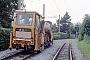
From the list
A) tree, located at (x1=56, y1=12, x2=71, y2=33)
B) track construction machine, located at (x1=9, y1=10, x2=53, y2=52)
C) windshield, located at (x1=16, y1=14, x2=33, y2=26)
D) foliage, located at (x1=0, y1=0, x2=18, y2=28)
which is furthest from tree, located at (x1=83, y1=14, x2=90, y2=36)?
tree, located at (x1=56, y1=12, x2=71, y2=33)

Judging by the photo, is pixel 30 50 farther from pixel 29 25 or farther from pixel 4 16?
pixel 4 16

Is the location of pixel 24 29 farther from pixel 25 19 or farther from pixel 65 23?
pixel 65 23

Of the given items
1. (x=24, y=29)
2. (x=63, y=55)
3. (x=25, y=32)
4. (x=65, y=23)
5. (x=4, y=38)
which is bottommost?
(x=63, y=55)

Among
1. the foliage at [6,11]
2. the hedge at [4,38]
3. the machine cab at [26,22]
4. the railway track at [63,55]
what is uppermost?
the foliage at [6,11]

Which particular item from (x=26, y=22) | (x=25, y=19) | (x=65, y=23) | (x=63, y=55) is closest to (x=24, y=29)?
(x=26, y=22)

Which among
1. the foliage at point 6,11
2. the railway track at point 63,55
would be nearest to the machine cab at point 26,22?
the railway track at point 63,55

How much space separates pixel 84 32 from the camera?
52.6 meters

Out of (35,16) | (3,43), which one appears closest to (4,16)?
(3,43)

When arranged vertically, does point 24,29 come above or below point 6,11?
below

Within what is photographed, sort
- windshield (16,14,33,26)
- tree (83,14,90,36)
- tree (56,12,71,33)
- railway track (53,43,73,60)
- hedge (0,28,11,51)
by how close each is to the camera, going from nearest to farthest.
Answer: railway track (53,43,73,60) → windshield (16,14,33,26) → hedge (0,28,11,51) → tree (83,14,90,36) → tree (56,12,71,33)

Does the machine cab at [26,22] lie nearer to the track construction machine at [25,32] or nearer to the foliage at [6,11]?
the track construction machine at [25,32]

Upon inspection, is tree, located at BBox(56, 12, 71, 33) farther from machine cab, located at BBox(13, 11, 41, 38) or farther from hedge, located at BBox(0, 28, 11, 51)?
machine cab, located at BBox(13, 11, 41, 38)

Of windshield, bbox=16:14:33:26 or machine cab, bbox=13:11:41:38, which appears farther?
windshield, bbox=16:14:33:26

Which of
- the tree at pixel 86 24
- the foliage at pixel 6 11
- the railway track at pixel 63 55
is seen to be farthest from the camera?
the tree at pixel 86 24
